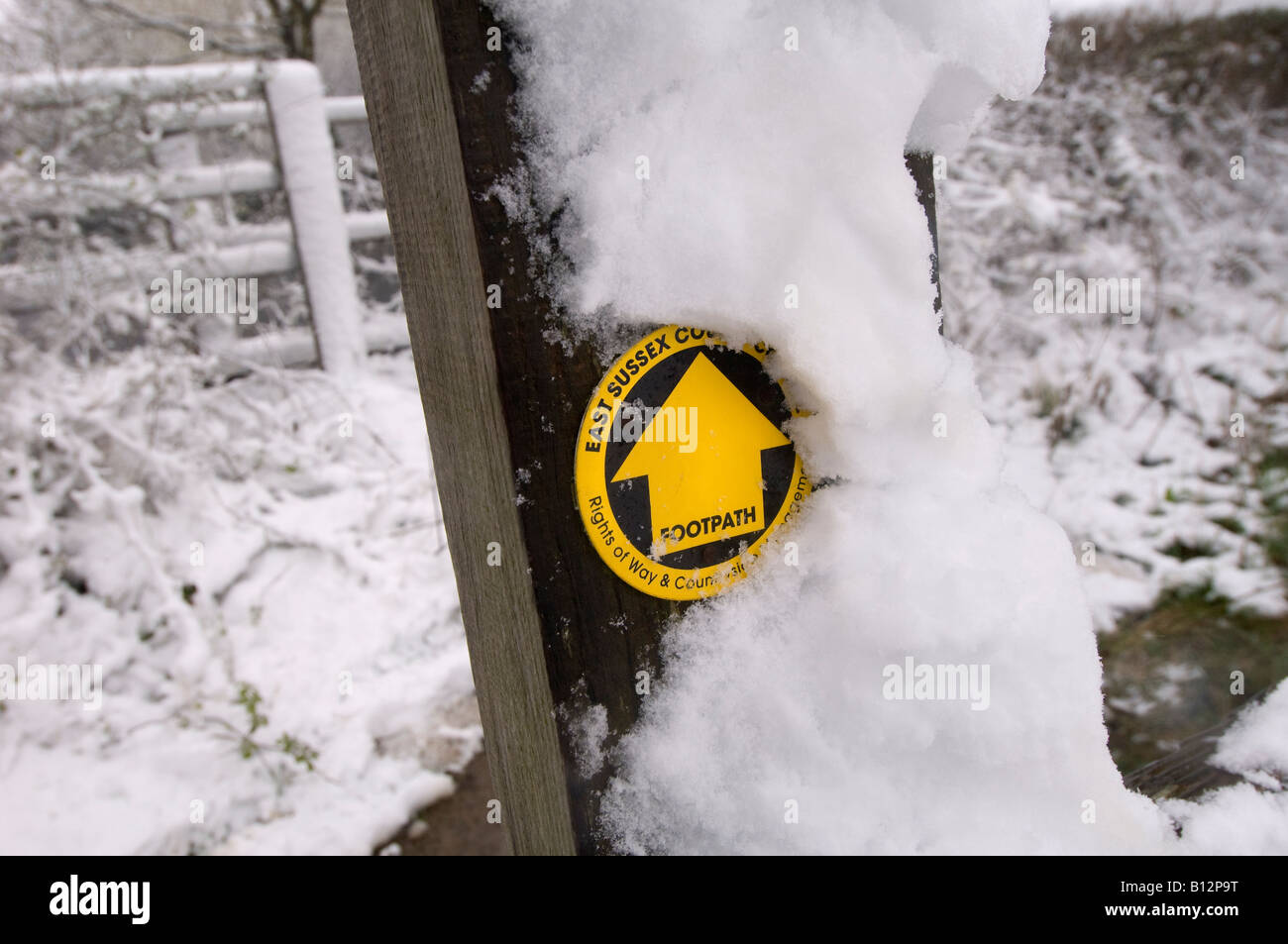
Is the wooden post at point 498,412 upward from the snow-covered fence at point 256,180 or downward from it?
downward

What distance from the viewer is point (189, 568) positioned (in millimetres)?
2775

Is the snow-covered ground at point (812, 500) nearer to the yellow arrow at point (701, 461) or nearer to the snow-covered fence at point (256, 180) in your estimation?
the yellow arrow at point (701, 461)

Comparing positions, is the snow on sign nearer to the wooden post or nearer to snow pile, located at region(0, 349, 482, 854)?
the wooden post

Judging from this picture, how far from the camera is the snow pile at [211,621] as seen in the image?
2215 mm

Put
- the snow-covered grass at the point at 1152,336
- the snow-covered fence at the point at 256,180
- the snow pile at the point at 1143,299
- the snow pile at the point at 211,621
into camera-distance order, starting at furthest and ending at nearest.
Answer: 1. the snow-covered fence at the point at 256,180
2. the snow pile at the point at 1143,299
3. the snow-covered grass at the point at 1152,336
4. the snow pile at the point at 211,621

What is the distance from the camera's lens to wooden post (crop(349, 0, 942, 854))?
66cm

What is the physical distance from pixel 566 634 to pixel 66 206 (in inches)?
138

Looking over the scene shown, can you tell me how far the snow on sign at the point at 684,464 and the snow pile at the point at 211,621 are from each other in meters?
1.78

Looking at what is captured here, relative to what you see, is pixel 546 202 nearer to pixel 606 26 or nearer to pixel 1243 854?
pixel 606 26

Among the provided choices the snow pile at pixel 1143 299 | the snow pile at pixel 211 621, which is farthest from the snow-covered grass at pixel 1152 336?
the snow pile at pixel 211 621

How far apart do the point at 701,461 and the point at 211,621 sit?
2.49m

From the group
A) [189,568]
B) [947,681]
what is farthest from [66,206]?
[947,681]

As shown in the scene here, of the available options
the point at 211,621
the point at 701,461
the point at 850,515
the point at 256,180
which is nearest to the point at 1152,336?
the point at 850,515

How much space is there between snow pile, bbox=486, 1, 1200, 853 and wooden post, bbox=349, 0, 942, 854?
2.7 inches
